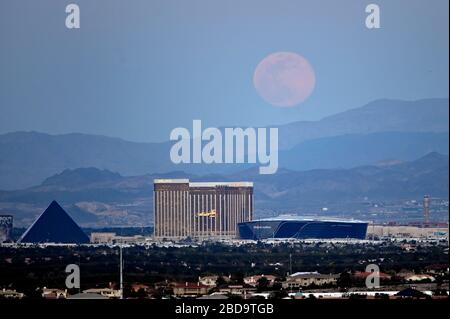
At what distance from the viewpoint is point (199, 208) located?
10975cm

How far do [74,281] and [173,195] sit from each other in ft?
186

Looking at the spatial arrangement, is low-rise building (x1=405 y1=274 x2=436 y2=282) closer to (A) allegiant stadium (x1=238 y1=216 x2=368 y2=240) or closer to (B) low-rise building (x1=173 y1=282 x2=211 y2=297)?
(B) low-rise building (x1=173 y1=282 x2=211 y2=297)

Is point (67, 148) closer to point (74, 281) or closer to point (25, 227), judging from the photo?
point (25, 227)

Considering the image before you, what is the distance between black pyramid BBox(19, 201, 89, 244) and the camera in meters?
93.3

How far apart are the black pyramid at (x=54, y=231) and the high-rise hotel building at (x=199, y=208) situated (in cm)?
1193

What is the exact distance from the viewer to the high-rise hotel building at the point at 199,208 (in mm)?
109188

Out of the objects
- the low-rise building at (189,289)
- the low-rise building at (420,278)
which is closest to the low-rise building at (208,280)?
the low-rise building at (189,289)

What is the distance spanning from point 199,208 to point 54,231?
1720 centimetres

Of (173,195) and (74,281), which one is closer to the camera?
(74,281)

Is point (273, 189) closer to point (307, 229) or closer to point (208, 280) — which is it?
point (307, 229)

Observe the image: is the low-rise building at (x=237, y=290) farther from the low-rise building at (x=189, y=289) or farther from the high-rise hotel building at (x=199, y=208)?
the high-rise hotel building at (x=199, y=208)
